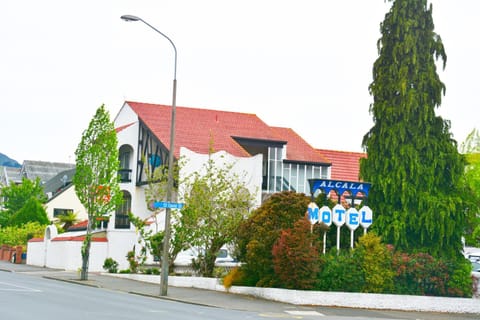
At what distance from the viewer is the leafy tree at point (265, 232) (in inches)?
1225

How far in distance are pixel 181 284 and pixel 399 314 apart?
12.1 metres

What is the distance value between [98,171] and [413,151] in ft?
51.3

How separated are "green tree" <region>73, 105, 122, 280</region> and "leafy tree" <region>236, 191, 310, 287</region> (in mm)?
10002

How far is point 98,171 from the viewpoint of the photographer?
40.7m

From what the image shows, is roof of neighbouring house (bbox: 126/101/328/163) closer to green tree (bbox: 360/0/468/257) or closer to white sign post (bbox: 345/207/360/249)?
green tree (bbox: 360/0/468/257)

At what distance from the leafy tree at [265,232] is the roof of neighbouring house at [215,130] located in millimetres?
19391

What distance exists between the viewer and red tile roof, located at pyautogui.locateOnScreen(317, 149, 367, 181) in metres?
61.8

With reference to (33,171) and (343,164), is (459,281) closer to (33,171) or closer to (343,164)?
(343,164)

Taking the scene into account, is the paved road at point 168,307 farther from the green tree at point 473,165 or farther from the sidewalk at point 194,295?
the green tree at point 473,165

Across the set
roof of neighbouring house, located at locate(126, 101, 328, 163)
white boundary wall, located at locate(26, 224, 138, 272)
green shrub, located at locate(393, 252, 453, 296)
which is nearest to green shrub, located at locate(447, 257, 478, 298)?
green shrub, located at locate(393, 252, 453, 296)

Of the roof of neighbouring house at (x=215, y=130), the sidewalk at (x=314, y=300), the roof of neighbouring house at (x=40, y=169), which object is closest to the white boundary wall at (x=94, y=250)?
the roof of neighbouring house at (x=215, y=130)

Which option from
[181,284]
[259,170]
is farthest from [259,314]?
[259,170]

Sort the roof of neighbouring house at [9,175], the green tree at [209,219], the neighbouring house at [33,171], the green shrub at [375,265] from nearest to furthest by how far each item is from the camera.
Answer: the green shrub at [375,265] → the green tree at [209,219] → the neighbouring house at [33,171] → the roof of neighbouring house at [9,175]

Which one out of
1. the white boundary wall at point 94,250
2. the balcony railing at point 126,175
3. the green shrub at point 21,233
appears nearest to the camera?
the white boundary wall at point 94,250
